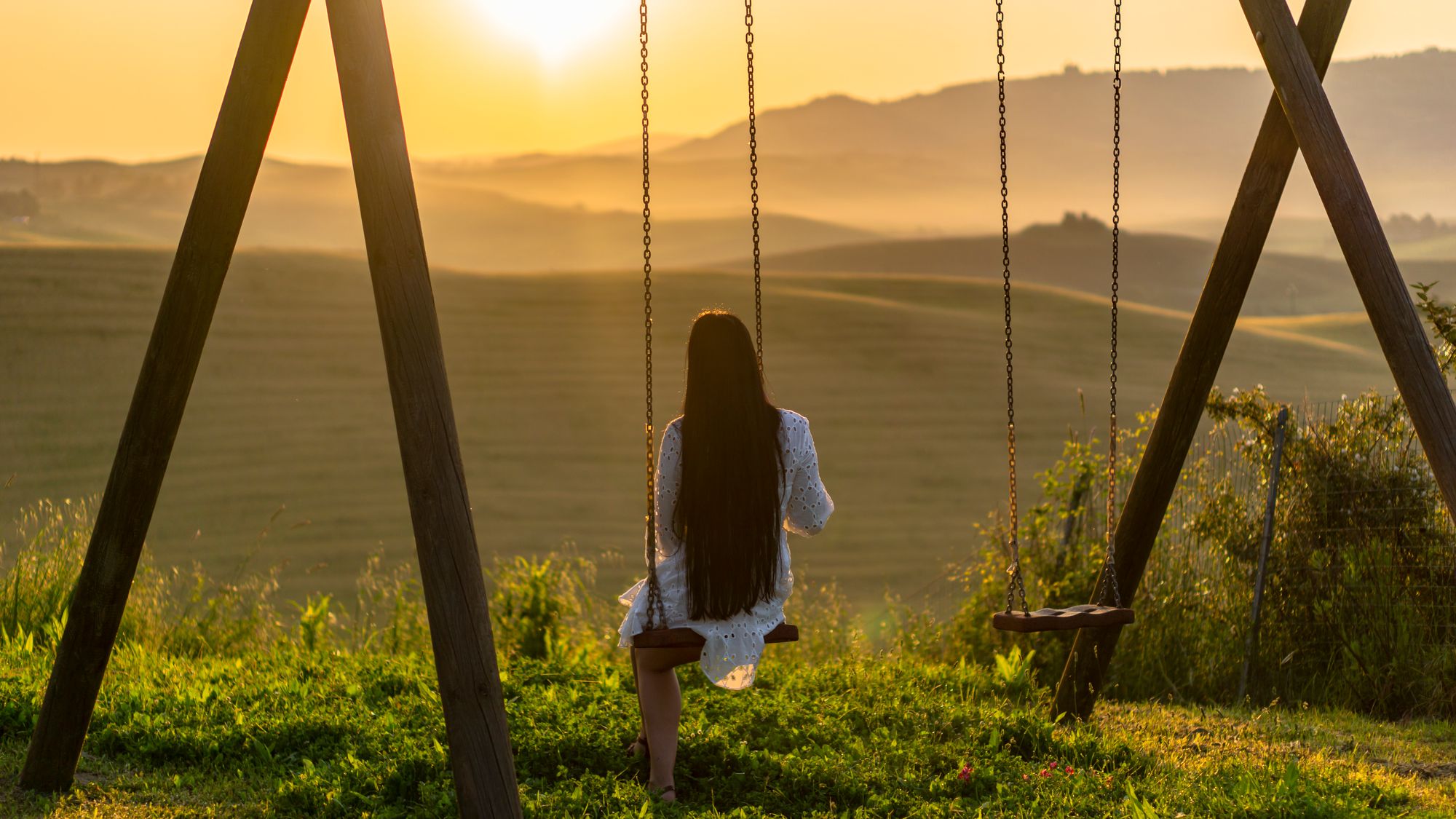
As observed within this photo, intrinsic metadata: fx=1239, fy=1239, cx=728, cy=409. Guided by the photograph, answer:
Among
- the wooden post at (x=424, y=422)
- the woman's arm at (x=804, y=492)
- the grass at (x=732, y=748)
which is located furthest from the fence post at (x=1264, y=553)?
the wooden post at (x=424, y=422)

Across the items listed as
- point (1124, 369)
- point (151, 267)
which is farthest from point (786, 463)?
point (151, 267)

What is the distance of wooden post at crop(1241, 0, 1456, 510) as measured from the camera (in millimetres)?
4445

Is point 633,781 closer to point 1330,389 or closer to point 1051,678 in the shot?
point 1051,678

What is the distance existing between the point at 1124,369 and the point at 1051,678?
85.1ft

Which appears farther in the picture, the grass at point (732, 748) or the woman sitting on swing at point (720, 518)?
the grass at point (732, 748)

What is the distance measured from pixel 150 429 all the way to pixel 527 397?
21.3 m

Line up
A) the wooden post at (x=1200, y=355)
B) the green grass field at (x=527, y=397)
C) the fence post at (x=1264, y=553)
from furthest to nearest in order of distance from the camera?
the green grass field at (x=527, y=397) → the fence post at (x=1264, y=553) → the wooden post at (x=1200, y=355)

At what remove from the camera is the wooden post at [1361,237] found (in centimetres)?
445

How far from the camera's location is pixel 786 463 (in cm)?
447

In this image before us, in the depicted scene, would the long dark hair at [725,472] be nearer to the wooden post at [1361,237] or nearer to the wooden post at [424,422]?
the wooden post at [424,422]

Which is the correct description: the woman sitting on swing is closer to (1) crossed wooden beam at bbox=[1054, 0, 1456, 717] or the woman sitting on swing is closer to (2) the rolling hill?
(1) crossed wooden beam at bbox=[1054, 0, 1456, 717]

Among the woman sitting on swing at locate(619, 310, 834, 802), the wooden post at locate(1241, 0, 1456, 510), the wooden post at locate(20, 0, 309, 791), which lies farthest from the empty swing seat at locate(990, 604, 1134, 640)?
the wooden post at locate(20, 0, 309, 791)

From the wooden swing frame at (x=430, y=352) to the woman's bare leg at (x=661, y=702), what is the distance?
2.39ft

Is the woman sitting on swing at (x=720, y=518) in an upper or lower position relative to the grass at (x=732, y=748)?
upper
